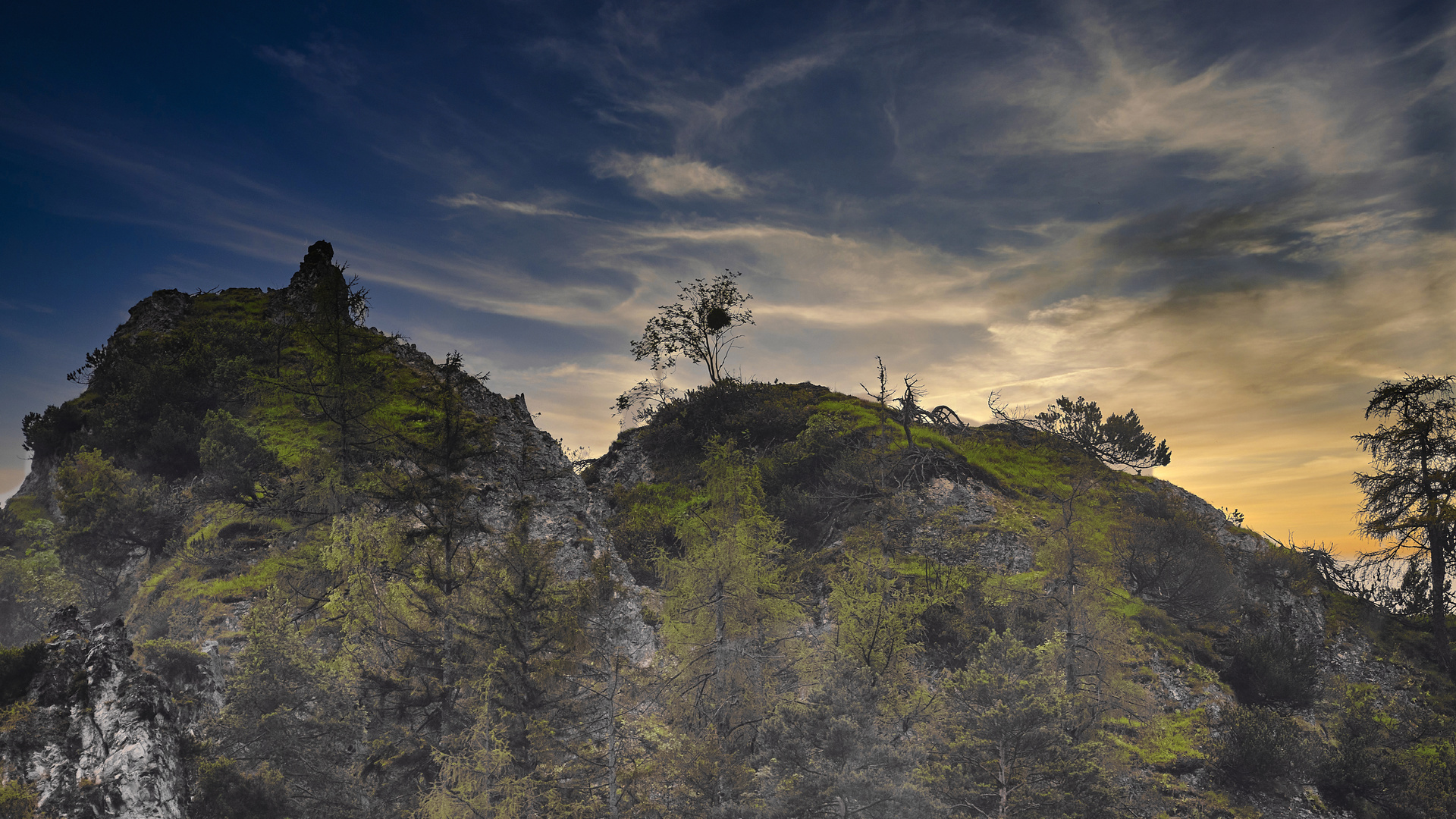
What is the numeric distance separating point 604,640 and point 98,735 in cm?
1154

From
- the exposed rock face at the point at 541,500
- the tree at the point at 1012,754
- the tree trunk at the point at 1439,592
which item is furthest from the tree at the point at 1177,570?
the exposed rock face at the point at 541,500

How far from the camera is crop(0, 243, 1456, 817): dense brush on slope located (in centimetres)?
1451

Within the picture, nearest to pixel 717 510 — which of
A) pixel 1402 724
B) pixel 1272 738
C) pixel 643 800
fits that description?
pixel 643 800

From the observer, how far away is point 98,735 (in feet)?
47.8

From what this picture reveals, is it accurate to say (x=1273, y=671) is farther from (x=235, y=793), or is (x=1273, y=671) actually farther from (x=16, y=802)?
(x=16, y=802)

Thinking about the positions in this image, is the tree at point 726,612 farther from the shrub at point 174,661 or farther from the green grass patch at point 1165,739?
the shrub at point 174,661

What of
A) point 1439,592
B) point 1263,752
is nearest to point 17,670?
point 1263,752

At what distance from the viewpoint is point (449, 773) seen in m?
13.0

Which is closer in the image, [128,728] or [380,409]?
[128,728]

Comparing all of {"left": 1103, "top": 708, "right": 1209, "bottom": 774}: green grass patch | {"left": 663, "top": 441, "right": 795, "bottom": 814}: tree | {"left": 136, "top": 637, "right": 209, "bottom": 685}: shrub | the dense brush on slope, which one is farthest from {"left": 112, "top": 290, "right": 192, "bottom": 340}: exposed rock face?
{"left": 1103, "top": 708, "right": 1209, "bottom": 774}: green grass patch

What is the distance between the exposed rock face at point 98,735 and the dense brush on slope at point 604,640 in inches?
2.5

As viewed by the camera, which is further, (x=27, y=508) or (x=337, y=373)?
(x=27, y=508)

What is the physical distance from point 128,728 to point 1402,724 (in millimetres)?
37439

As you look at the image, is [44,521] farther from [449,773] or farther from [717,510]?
[717,510]
